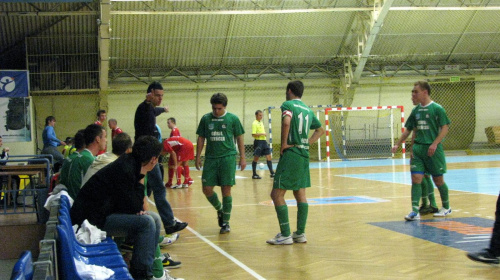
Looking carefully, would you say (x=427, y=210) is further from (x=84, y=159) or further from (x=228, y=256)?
(x=84, y=159)

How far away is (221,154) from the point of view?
24.1 feet

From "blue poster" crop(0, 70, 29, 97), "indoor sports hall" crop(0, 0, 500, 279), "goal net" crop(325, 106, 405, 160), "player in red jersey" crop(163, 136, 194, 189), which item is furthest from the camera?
"goal net" crop(325, 106, 405, 160)

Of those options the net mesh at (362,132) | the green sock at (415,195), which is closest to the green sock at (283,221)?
the green sock at (415,195)

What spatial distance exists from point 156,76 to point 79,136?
63.6ft

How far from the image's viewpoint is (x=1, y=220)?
7.35m

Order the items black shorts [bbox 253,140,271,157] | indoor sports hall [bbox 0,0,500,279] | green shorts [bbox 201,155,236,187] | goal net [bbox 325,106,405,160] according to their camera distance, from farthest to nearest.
A: goal net [bbox 325,106,405,160] → indoor sports hall [bbox 0,0,500,279] → black shorts [bbox 253,140,271,157] → green shorts [bbox 201,155,236,187]

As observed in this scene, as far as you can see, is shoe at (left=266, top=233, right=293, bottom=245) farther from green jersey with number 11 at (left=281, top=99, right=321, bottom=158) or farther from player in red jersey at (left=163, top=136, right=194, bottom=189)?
player in red jersey at (left=163, top=136, right=194, bottom=189)

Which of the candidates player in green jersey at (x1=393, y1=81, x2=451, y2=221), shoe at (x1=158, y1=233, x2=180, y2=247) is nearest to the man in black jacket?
shoe at (x1=158, y1=233, x2=180, y2=247)

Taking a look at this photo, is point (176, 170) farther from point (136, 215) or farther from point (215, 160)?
point (136, 215)

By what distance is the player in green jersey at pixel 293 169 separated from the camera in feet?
21.1

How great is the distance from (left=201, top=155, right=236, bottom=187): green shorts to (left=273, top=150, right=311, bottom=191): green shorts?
0.89 metres

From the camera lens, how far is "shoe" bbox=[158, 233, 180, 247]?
21.5 ft

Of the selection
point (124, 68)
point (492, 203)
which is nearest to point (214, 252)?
point (492, 203)

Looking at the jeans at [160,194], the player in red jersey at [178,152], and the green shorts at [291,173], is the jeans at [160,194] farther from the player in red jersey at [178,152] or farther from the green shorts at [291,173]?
the player in red jersey at [178,152]
